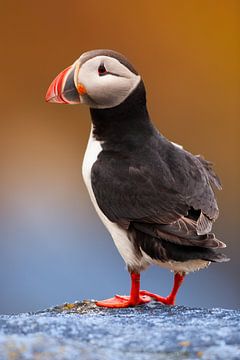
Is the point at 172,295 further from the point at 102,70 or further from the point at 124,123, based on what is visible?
the point at 102,70

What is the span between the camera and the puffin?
1585mm

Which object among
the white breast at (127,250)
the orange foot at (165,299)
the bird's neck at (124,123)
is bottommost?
the orange foot at (165,299)

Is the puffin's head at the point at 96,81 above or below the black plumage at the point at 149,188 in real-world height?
above

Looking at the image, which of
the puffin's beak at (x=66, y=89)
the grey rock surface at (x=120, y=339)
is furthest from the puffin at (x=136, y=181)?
the grey rock surface at (x=120, y=339)

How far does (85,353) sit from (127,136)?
0.79 meters

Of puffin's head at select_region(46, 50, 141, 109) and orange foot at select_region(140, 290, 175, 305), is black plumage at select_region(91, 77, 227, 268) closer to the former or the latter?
puffin's head at select_region(46, 50, 141, 109)

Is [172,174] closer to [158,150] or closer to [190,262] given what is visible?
[158,150]

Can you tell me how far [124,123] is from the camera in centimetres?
174

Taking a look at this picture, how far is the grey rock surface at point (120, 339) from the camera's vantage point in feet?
3.37

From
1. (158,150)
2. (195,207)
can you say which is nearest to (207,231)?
(195,207)

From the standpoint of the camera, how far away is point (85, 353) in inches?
40.7

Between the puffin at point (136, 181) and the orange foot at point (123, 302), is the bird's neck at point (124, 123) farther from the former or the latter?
the orange foot at point (123, 302)

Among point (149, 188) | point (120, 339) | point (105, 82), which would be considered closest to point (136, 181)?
point (149, 188)

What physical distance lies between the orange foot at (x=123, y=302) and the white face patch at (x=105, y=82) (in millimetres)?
473
